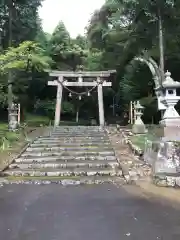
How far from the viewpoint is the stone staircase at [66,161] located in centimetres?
764

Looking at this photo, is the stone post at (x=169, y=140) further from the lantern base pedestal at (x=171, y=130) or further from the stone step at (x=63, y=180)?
the stone step at (x=63, y=180)

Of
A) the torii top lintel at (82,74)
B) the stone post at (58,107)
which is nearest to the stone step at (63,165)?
the stone post at (58,107)

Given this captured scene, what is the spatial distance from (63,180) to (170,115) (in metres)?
3.18

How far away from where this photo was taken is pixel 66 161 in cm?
936

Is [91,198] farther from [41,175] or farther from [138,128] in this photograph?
[138,128]

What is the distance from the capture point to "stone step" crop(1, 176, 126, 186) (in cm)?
702

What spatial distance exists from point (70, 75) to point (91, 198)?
53.1 feet

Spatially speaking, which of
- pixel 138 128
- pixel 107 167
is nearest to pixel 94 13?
pixel 138 128

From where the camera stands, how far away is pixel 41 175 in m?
7.82

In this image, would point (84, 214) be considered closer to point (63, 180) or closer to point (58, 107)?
point (63, 180)

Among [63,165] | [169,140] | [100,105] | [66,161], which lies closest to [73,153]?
[66,161]

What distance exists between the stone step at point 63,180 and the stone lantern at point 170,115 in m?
1.64

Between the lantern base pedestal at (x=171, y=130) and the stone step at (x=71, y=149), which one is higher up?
the lantern base pedestal at (x=171, y=130)

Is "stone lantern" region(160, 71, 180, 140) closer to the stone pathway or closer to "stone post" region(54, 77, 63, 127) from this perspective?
the stone pathway
